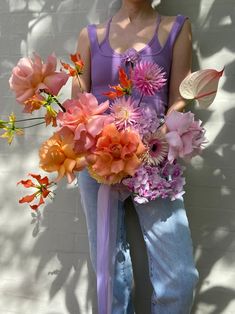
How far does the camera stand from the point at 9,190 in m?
2.40

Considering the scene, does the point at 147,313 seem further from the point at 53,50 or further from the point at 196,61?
the point at 53,50

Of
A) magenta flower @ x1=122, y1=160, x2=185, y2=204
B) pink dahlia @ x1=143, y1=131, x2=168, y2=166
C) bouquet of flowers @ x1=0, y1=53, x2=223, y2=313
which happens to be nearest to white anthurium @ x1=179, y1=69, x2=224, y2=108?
bouquet of flowers @ x1=0, y1=53, x2=223, y2=313

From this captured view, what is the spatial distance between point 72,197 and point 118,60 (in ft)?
2.51

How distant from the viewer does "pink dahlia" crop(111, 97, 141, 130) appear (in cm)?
145

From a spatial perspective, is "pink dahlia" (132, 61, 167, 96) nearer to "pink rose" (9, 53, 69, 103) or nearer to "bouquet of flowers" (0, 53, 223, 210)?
"bouquet of flowers" (0, 53, 223, 210)

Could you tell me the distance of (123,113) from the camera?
1460 millimetres

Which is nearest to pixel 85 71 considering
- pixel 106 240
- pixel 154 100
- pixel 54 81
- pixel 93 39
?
pixel 93 39

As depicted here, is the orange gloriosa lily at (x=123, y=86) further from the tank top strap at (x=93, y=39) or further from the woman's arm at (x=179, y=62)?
the tank top strap at (x=93, y=39)

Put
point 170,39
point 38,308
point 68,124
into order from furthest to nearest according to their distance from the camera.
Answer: point 38,308 < point 170,39 < point 68,124

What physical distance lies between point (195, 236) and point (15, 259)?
0.95 metres

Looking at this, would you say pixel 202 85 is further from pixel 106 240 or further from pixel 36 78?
pixel 106 240

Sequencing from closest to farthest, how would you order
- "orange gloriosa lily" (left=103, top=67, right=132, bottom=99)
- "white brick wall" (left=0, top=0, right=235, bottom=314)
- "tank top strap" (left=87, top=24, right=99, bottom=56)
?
"orange gloriosa lily" (left=103, top=67, right=132, bottom=99) < "tank top strap" (left=87, top=24, right=99, bottom=56) < "white brick wall" (left=0, top=0, right=235, bottom=314)

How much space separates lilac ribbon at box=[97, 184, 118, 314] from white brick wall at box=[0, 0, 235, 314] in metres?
0.37

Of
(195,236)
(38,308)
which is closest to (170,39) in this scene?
(195,236)
